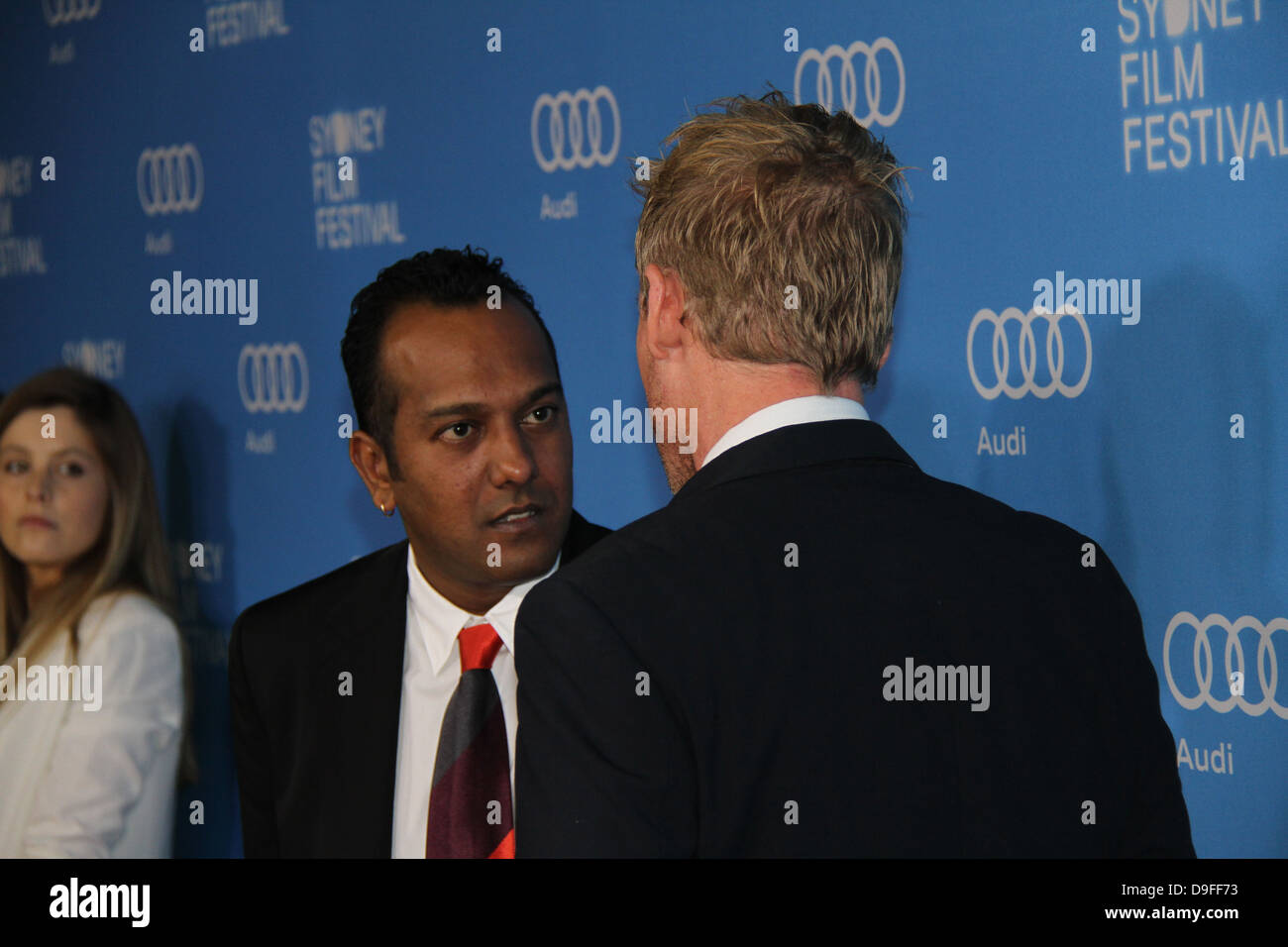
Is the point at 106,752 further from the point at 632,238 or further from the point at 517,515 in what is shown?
the point at 632,238

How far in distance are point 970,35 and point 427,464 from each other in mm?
881

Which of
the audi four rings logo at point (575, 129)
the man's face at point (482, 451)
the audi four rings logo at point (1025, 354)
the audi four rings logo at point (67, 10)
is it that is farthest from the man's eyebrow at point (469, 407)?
the audi four rings logo at point (67, 10)

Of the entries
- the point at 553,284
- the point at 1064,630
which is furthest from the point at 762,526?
the point at 553,284

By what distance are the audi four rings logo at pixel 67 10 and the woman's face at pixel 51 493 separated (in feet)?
2.72

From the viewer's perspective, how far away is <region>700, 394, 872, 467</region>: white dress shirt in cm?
98

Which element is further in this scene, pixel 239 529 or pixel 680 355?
pixel 239 529

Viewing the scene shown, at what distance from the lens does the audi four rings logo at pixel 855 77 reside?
1.65 meters

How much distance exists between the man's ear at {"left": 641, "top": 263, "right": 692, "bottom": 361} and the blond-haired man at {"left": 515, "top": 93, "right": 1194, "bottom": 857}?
0.05 m

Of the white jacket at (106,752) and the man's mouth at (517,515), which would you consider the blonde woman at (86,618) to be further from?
the man's mouth at (517,515)

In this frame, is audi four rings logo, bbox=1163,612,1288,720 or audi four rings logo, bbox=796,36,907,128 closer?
audi four rings logo, bbox=1163,612,1288,720

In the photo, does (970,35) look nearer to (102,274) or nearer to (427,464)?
(427,464)

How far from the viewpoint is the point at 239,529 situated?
2266mm

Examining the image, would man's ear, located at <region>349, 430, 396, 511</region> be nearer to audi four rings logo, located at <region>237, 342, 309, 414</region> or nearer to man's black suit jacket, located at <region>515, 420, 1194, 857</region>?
audi four rings logo, located at <region>237, 342, 309, 414</region>

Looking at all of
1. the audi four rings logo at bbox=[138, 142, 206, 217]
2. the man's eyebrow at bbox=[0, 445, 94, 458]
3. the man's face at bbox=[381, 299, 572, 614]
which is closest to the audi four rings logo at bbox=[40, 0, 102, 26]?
the audi four rings logo at bbox=[138, 142, 206, 217]
